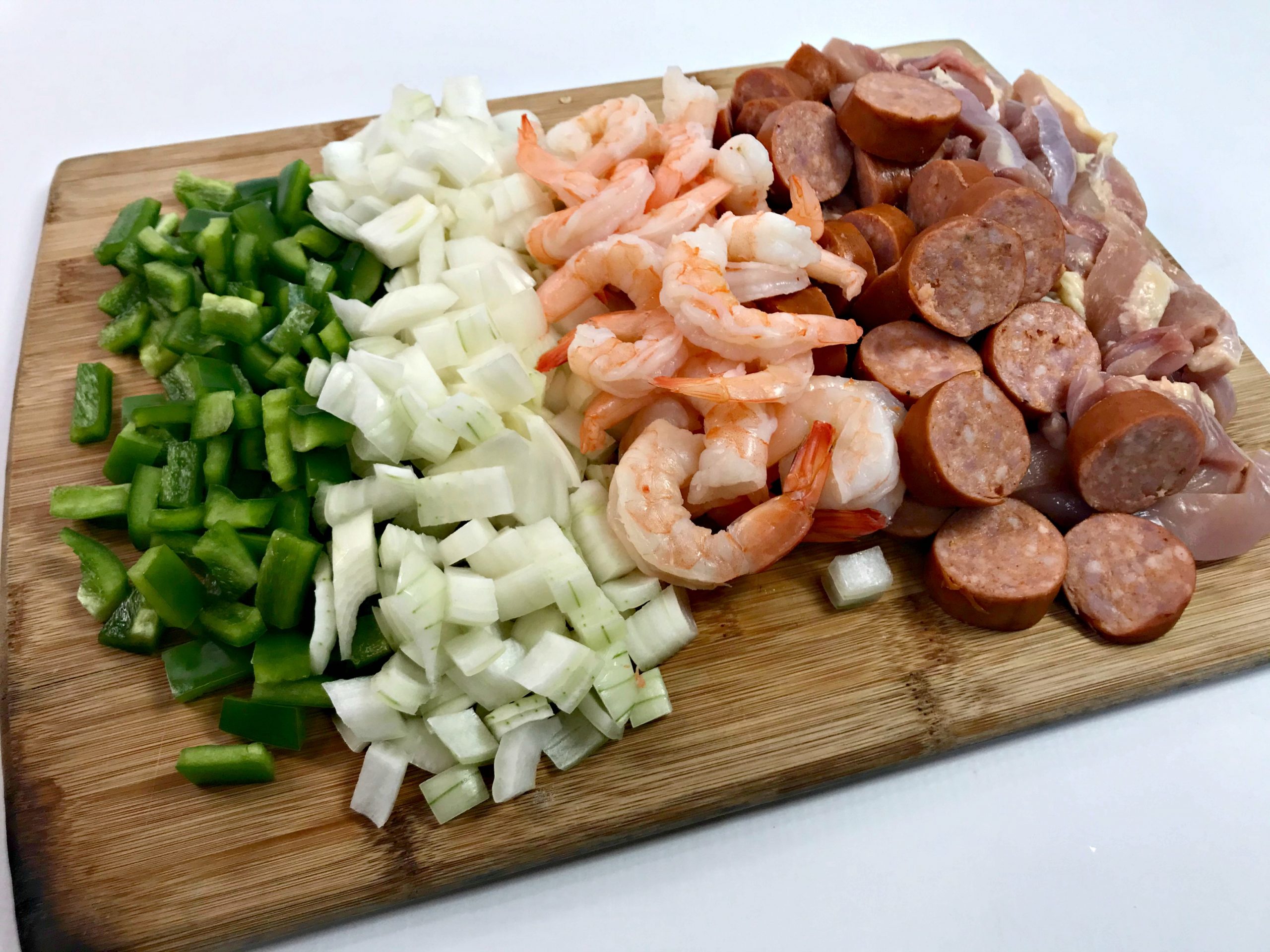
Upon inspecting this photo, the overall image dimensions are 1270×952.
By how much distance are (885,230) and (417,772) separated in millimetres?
1944

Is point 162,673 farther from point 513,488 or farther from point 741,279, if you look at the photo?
point 741,279

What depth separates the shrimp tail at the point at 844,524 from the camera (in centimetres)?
219

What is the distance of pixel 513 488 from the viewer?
86.6 inches

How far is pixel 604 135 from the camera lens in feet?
8.87

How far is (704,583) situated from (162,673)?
4.32 ft

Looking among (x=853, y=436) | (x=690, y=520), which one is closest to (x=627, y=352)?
(x=690, y=520)

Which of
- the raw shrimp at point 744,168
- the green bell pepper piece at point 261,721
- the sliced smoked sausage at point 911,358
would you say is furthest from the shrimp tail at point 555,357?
the green bell pepper piece at point 261,721

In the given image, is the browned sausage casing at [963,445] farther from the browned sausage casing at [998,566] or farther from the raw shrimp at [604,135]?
the raw shrimp at [604,135]

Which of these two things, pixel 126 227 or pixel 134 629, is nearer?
pixel 134 629

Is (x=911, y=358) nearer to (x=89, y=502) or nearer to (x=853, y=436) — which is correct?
(x=853, y=436)

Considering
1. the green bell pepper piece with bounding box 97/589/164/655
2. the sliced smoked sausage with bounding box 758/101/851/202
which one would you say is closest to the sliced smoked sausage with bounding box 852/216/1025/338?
the sliced smoked sausage with bounding box 758/101/851/202

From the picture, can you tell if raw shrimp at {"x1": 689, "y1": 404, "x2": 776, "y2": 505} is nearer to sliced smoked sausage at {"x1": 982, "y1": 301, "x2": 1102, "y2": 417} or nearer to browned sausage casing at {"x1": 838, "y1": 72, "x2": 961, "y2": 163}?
sliced smoked sausage at {"x1": 982, "y1": 301, "x2": 1102, "y2": 417}

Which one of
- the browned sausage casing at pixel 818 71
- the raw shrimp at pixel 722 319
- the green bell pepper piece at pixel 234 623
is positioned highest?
the browned sausage casing at pixel 818 71

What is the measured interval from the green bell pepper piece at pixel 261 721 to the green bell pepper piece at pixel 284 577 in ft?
0.47
